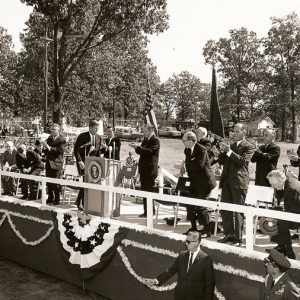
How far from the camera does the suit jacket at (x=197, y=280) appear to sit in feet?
16.4

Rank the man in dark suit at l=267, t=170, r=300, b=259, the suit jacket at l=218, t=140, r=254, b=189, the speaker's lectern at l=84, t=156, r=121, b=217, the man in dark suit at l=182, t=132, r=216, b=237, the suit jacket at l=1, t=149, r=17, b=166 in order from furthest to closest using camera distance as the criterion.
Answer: the suit jacket at l=1, t=149, r=17, b=166
the speaker's lectern at l=84, t=156, r=121, b=217
the man in dark suit at l=182, t=132, r=216, b=237
the suit jacket at l=218, t=140, r=254, b=189
the man in dark suit at l=267, t=170, r=300, b=259

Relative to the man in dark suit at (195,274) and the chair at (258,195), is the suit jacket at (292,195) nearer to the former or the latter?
the chair at (258,195)

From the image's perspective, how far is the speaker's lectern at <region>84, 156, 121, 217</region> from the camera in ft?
23.7

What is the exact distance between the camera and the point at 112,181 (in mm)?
7660

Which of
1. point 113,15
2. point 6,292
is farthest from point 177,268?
point 113,15

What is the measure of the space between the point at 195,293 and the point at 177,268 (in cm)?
37

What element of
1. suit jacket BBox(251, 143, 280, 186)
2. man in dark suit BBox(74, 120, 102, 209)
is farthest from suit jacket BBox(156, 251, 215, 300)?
man in dark suit BBox(74, 120, 102, 209)

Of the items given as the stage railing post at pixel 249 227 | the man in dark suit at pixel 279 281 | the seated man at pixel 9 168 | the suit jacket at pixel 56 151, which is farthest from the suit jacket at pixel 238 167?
the seated man at pixel 9 168

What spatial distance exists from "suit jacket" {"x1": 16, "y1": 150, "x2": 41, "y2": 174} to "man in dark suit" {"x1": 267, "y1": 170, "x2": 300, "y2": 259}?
6836 mm

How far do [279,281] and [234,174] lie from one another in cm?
241

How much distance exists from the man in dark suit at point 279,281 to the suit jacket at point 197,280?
2.51 feet

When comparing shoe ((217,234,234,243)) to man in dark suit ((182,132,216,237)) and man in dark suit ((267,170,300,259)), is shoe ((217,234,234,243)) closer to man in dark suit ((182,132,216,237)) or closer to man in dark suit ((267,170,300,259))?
man in dark suit ((182,132,216,237))

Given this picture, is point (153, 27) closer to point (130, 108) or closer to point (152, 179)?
point (152, 179)

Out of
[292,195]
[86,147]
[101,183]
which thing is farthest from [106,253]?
[292,195]
